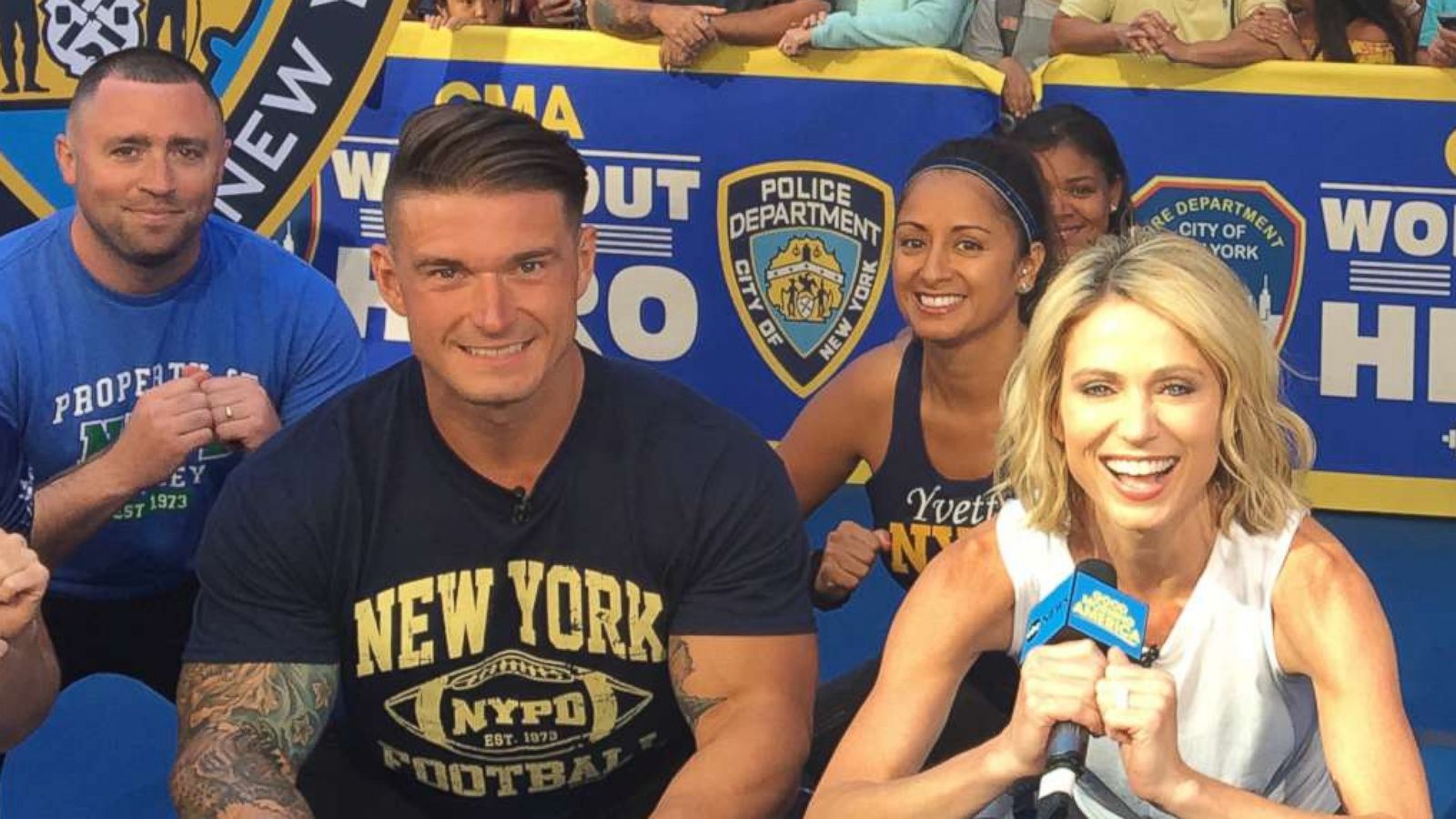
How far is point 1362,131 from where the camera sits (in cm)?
693

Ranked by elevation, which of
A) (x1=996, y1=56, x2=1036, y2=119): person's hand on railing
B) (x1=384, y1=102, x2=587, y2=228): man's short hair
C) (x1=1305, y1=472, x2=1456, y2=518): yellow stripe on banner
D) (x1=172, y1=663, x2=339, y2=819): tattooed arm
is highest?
(x1=996, y1=56, x2=1036, y2=119): person's hand on railing

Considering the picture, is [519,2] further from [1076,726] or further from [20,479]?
[1076,726]

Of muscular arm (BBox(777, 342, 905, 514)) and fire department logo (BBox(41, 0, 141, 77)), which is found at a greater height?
fire department logo (BBox(41, 0, 141, 77))

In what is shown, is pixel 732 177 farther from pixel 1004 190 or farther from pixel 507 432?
pixel 507 432

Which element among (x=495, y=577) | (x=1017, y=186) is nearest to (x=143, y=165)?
(x=495, y=577)

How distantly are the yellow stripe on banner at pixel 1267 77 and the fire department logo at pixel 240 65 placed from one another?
268 cm

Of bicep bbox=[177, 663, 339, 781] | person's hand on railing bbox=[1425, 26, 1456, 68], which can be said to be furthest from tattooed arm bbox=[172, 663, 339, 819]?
person's hand on railing bbox=[1425, 26, 1456, 68]

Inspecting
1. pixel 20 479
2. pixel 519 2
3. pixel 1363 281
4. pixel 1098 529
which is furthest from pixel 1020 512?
pixel 519 2

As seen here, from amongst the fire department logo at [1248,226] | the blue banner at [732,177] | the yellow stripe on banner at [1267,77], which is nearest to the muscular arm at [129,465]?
the blue banner at [732,177]

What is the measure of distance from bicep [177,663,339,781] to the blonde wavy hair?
1.15 m

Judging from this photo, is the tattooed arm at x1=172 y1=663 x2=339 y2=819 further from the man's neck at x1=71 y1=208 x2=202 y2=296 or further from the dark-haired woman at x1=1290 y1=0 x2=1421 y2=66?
the dark-haired woman at x1=1290 y1=0 x2=1421 y2=66

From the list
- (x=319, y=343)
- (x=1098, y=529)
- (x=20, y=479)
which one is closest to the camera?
(x=1098, y=529)

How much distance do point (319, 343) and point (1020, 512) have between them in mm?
1855

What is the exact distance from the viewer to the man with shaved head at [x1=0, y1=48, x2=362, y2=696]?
4879 millimetres
